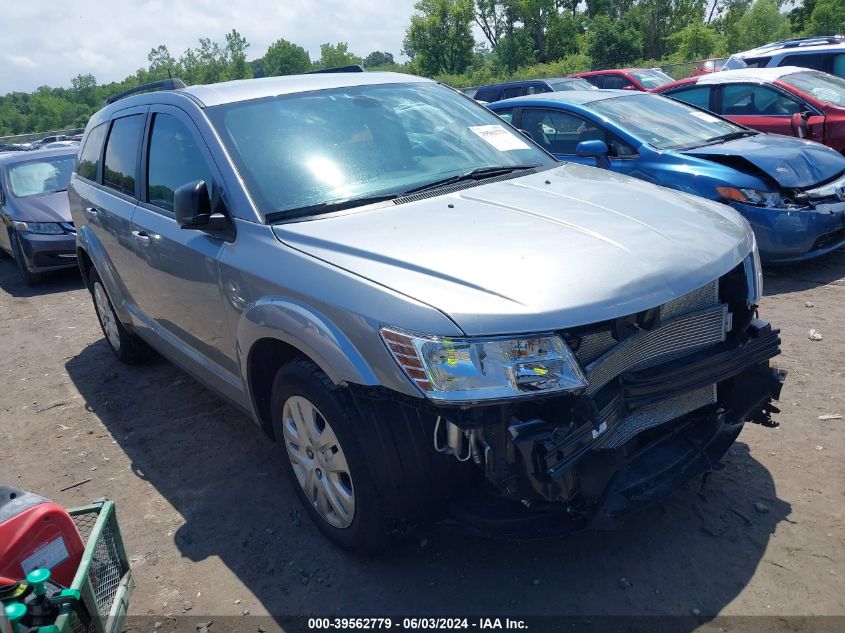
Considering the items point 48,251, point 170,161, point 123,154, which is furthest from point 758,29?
point 170,161

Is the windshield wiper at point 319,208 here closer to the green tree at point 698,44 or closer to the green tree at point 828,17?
the green tree at point 828,17

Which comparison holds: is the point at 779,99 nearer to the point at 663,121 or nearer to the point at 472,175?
the point at 663,121

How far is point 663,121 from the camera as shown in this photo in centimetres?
682

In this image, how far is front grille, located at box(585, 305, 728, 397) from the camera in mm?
2443

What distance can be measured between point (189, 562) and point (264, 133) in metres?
1.97

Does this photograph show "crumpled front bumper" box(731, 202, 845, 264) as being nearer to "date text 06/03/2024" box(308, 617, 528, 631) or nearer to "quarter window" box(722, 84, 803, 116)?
"quarter window" box(722, 84, 803, 116)

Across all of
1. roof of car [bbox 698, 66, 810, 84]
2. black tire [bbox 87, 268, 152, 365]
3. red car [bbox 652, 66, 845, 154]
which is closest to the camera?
black tire [bbox 87, 268, 152, 365]

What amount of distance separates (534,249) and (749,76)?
24.3 ft

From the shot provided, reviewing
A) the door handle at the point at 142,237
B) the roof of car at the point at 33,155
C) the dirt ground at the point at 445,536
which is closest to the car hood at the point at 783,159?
the dirt ground at the point at 445,536

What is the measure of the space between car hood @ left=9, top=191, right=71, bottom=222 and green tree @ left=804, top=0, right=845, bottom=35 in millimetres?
42852

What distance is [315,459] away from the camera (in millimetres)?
2955

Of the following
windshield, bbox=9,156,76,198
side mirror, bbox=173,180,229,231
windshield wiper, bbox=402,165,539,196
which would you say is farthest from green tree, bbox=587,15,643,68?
side mirror, bbox=173,180,229,231

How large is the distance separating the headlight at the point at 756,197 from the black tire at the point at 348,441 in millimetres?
4399

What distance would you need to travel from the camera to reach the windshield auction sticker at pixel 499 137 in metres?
3.91
